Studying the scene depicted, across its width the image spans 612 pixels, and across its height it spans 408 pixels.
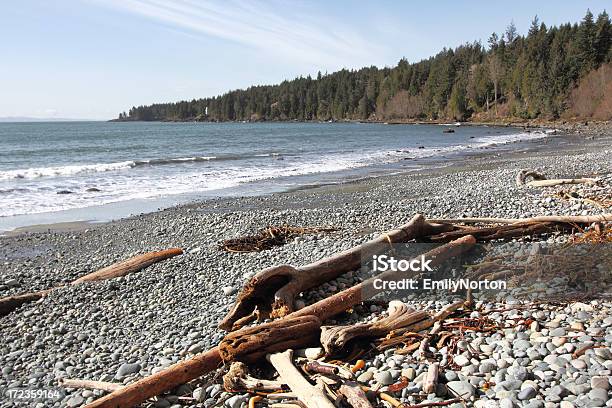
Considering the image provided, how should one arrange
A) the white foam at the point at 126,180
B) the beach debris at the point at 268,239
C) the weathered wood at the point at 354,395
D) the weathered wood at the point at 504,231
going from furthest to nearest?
the white foam at the point at 126,180, the beach debris at the point at 268,239, the weathered wood at the point at 504,231, the weathered wood at the point at 354,395

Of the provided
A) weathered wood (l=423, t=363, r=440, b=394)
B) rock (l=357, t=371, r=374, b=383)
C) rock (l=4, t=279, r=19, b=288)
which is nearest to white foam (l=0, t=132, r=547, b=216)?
rock (l=4, t=279, r=19, b=288)

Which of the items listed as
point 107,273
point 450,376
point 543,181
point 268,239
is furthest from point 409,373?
point 543,181

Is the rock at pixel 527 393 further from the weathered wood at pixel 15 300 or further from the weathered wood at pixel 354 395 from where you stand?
the weathered wood at pixel 15 300

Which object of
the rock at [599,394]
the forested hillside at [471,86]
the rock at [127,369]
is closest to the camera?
the rock at [599,394]

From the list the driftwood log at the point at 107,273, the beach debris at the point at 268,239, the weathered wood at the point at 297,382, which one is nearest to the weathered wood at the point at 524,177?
the beach debris at the point at 268,239

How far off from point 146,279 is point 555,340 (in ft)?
20.5

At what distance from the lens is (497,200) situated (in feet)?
38.0

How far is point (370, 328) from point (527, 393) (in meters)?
1.67

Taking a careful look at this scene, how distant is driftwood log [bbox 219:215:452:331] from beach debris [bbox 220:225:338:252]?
2665 mm

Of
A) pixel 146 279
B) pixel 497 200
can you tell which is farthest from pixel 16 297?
pixel 497 200

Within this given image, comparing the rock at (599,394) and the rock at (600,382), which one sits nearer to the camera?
the rock at (599,394)

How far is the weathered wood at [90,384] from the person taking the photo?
4543mm

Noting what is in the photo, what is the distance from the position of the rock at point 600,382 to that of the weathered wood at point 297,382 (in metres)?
1.91

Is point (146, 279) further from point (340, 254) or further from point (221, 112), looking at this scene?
point (221, 112)
